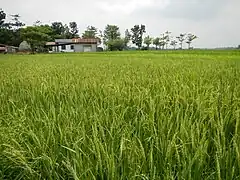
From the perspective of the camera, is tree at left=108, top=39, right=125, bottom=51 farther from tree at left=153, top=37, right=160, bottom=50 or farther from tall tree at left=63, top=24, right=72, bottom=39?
tall tree at left=63, top=24, right=72, bottom=39

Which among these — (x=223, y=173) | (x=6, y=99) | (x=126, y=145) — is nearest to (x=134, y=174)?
(x=126, y=145)

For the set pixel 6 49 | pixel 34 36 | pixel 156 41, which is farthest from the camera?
pixel 156 41

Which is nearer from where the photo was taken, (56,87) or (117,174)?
(117,174)

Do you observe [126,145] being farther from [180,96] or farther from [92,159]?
[180,96]

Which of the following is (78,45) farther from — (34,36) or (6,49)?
(6,49)

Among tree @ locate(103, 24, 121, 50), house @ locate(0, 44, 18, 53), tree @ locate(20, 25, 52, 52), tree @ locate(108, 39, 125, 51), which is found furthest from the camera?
tree @ locate(103, 24, 121, 50)

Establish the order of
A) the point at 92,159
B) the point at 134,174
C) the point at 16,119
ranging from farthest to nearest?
the point at 16,119, the point at 92,159, the point at 134,174

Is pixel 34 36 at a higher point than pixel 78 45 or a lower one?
higher

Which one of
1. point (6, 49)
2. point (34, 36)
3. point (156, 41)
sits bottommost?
point (6, 49)

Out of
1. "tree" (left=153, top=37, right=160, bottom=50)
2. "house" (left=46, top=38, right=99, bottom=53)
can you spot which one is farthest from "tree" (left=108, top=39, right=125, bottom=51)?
"tree" (left=153, top=37, right=160, bottom=50)

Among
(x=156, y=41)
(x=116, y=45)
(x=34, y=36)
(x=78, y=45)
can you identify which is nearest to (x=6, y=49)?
(x=34, y=36)

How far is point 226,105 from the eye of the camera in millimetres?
2047

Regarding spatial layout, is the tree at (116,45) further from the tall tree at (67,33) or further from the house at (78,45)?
the tall tree at (67,33)

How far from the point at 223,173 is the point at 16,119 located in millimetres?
1449
